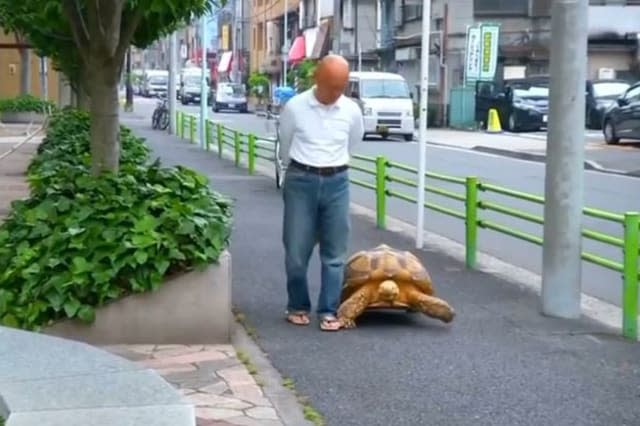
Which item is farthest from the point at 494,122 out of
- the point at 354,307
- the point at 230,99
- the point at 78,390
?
the point at 78,390

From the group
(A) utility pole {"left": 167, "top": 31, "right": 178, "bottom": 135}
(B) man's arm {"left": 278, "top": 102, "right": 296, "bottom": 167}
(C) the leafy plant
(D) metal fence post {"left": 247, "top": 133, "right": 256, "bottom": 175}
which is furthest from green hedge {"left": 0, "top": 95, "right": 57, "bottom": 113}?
(B) man's arm {"left": 278, "top": 102, "right": 296, "bottom": 167}

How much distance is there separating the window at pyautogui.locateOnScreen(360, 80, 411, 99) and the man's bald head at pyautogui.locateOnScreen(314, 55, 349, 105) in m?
32.6

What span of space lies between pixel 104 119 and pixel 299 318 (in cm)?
216

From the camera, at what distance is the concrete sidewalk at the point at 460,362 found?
6840mm

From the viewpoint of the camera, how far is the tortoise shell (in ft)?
29.7

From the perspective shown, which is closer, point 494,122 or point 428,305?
point 428,305

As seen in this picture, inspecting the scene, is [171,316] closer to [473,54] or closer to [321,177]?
[321,177]

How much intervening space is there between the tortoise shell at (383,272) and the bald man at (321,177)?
0.57ft

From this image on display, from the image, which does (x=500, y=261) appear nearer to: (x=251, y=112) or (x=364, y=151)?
(x=364, y=151)

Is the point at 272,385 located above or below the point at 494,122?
above

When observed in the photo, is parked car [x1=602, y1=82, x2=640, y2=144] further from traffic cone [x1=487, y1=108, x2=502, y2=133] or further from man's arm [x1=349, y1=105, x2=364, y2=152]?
man's arm [x1=349, y1=105, x2=364, y2=152]

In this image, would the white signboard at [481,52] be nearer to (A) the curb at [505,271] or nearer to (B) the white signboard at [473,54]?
(B) the white signboard at [473,54]

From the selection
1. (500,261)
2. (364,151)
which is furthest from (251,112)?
(500,261)

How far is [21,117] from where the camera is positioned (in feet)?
143
